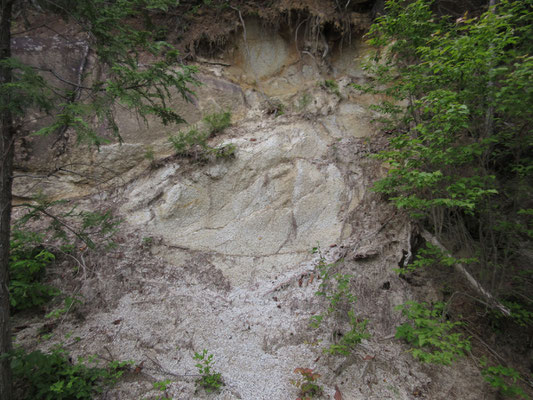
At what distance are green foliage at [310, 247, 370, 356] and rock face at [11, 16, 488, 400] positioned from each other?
14cm

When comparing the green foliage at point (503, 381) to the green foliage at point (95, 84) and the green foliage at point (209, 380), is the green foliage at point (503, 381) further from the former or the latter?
the green foliage at point (95, 84)

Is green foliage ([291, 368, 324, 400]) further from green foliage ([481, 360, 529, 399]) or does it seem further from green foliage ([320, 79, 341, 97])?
green foliage ([320, 79, 341, 97])

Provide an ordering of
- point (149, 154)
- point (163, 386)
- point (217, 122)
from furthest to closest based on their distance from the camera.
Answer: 1. point (217, 122)
2. point (149, 154)
3. point (163, 386)

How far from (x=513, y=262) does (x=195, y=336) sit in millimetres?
4646

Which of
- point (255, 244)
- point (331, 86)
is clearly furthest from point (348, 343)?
point (331, 86)

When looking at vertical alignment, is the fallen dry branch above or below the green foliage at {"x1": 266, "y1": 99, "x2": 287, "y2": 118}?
below

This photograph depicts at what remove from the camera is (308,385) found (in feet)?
9.86

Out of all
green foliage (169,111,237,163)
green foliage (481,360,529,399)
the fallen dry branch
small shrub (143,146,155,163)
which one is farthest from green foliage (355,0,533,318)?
small shrub (143,146,155,163)

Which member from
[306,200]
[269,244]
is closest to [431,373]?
[269,244]

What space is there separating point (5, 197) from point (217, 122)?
4.68 meters

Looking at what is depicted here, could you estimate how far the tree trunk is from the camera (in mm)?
2615

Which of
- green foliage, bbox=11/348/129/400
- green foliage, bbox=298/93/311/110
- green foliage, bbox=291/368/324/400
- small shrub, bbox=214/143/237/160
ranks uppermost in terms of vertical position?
green foliage, bbox=298/93/311/110

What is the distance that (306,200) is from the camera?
5711 mm

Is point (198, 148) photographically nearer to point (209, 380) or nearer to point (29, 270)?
point (29, 270)
